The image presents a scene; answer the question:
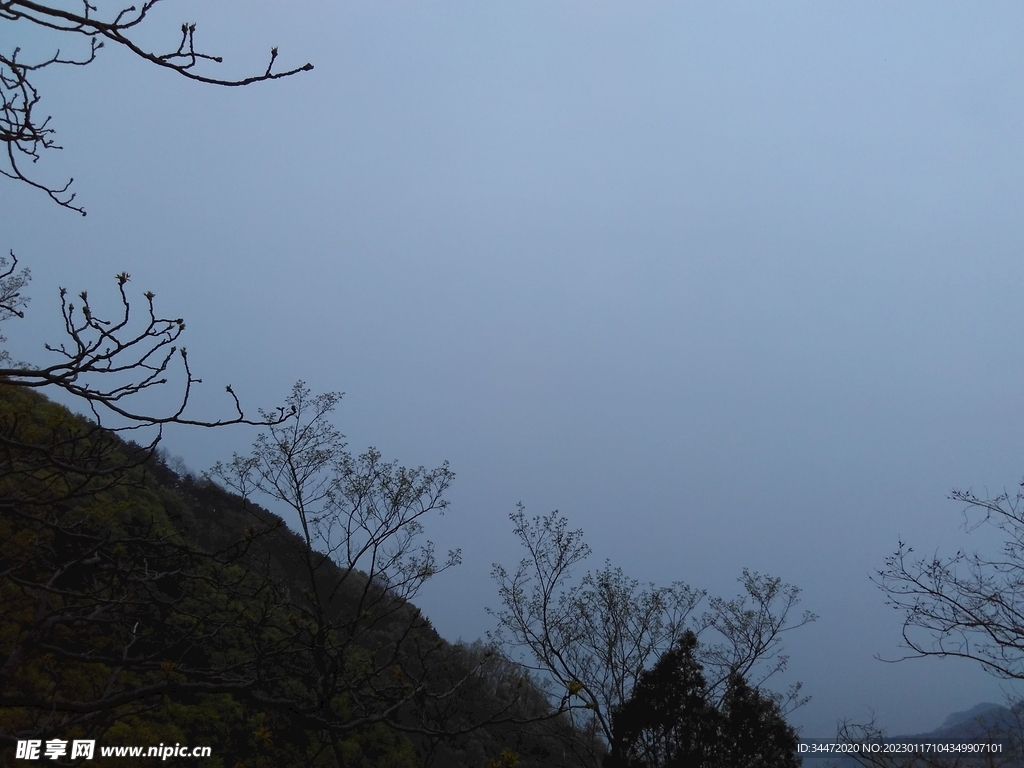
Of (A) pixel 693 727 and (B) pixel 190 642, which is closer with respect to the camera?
(B) pixel 190 642

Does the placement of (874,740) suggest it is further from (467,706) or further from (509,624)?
(467,706)

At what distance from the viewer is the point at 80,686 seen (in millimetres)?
6938

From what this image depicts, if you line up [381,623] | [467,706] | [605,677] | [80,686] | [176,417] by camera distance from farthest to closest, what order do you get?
[381,623] → [467,706] → [605,677] → [80,686] → [176,417]

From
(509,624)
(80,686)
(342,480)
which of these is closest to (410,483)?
(342,480)

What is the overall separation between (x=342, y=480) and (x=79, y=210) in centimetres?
564

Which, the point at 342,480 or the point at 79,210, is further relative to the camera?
the point at 342,480

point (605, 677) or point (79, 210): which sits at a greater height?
point (79, 210)

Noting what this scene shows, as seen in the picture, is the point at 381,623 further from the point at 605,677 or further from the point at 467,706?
the point at 605,677

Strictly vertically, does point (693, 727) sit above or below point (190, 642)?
below

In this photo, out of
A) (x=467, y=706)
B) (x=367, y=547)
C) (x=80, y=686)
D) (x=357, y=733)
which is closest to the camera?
(x=80, y=686)

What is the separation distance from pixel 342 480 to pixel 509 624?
4.99 metres

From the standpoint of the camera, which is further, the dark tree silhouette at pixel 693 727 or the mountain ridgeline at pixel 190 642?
the dark tree silhouette at pixel 693 727

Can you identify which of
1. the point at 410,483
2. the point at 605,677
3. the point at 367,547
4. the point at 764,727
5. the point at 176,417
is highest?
the point at 410,483

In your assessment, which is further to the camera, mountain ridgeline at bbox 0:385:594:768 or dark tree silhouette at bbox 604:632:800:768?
dark tree silhouette at bbox 604:632:800:768
